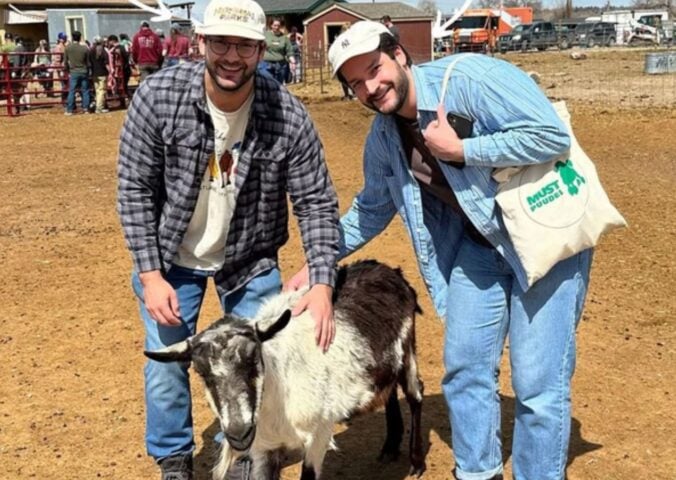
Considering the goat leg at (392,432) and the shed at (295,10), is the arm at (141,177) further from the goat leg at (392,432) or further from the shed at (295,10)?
the shed at (295,10)

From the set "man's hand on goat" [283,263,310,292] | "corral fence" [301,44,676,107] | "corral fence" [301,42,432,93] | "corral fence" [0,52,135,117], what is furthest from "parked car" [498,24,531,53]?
"man's hand on goat" [283,263,310,292]

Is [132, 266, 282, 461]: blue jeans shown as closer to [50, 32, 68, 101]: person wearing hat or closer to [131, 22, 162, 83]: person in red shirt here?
[131, 22, 162, 83]: person in red shirt

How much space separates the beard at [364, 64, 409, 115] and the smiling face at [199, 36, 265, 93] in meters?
0.46

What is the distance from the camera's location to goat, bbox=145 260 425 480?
10.2 feet

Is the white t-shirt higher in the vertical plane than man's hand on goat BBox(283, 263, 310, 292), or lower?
higher

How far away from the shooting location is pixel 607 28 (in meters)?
54.7

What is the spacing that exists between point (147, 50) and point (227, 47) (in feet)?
54.9

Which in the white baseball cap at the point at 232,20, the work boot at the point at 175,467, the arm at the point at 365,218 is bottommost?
the work boot at the point at 175,467

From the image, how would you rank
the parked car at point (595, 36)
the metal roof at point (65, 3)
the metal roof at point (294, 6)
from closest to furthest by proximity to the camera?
the metal roof at point (65, 3)
the parked car at point (595, 36)
the metal roof at point (294, 6)

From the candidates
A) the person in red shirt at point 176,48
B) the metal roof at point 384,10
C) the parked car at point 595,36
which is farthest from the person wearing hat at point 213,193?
the metal roof at point 384,10

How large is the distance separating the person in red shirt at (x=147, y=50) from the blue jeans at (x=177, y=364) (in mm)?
16259

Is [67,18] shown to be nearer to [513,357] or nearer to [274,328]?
[274,328]

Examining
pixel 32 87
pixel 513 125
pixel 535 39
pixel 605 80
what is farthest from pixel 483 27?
pixel 513 125

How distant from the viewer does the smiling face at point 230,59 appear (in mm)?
3076
